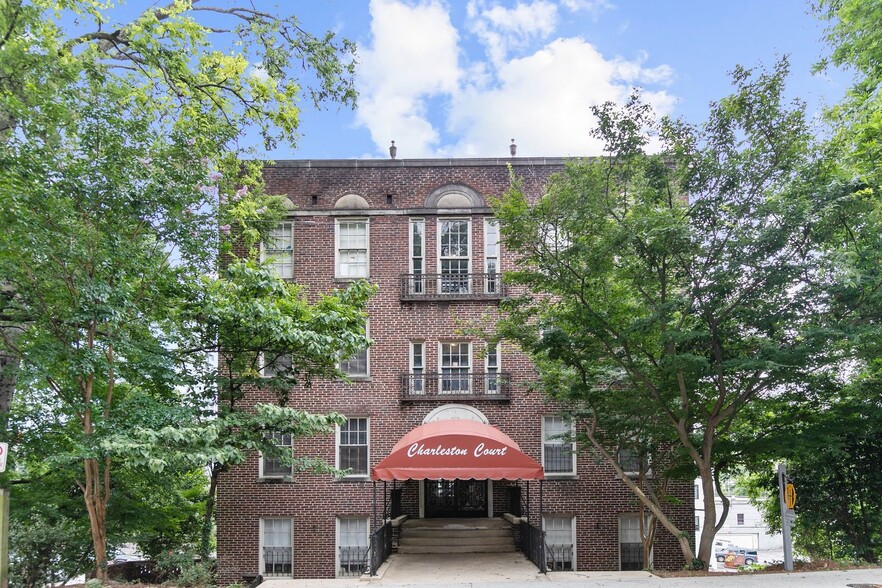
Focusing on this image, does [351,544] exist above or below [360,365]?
below

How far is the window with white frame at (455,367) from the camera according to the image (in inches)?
725

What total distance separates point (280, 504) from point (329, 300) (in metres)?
Result: 8.04

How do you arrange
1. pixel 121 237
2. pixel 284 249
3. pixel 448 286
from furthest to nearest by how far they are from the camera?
pixel 284 249, pixel 448 286, pixel 121 237

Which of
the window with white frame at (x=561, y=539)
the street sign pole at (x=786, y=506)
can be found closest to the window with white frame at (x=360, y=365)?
the window with white frame at (x=561, y=539)

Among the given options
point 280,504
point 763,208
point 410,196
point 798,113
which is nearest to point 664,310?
point 763,208

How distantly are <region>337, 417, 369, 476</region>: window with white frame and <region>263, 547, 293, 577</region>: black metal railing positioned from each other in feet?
8.79

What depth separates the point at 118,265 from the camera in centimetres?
1022

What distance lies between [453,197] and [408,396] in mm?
5901

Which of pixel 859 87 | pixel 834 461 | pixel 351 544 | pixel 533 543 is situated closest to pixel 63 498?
pixel 351 544

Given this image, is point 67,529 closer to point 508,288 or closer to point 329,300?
point 329,300

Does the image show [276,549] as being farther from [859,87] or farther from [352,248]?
[859,87]

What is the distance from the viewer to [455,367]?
18.5 metres

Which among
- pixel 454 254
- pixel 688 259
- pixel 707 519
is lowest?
pixel 707 519

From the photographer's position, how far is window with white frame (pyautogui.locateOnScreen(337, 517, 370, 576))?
17.5 meters
